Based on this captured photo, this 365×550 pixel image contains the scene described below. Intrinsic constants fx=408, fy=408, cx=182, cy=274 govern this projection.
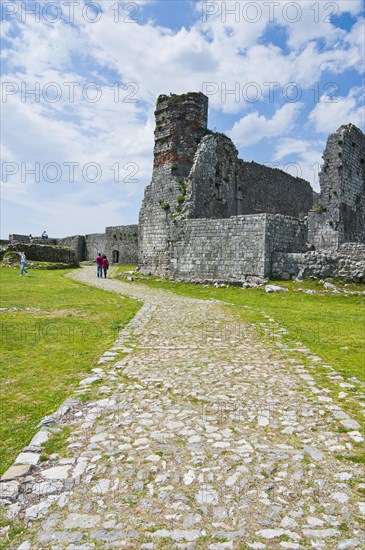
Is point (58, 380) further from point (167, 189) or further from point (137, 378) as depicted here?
point (167, 189)

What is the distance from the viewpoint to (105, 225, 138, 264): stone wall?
45188 mm

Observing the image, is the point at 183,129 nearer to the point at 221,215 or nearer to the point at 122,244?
the point at 221,215

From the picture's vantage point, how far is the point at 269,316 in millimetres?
12531

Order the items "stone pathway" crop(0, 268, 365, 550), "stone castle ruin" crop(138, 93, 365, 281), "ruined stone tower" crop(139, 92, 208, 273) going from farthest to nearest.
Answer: "ruined stone tower" crop(139, 92, 208, 273), "stone castle ruin" crop(138, 93, 365, 281), "stone pathway" crop(0, 268, 365, 550)

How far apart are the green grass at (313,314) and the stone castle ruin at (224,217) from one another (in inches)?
52.8

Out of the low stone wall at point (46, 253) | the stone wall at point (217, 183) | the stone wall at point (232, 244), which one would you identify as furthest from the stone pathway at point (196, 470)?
the low stone wall at point (46, 253)

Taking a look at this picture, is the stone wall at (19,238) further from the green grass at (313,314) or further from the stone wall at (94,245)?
the green grass at (313,314)

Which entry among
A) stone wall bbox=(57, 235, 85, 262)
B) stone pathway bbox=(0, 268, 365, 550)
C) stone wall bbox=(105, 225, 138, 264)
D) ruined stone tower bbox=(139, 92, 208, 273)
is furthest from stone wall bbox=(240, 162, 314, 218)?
stone wall bbox=(57, 235, 85, 262)

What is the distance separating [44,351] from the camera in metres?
7.77

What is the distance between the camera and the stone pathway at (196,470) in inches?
114

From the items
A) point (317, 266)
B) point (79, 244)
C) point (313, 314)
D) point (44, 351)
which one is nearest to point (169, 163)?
point (317, 266)

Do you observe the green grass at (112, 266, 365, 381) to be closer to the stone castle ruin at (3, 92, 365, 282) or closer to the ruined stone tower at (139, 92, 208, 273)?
the stone castle ruin at (3, 92, 365, 282)

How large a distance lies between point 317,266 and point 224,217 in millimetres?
9289

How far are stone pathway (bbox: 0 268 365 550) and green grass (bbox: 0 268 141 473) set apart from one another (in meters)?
0.32
